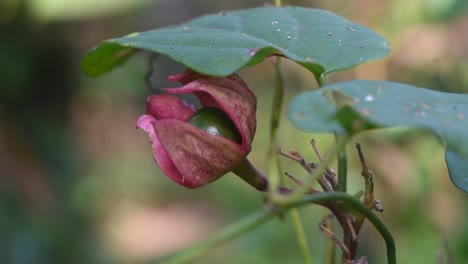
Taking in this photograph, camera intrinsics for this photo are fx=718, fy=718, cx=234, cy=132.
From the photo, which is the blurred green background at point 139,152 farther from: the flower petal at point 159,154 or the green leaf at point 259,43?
the flower petal at point 159,154

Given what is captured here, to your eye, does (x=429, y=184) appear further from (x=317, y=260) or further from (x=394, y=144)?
(x=317, y=260)

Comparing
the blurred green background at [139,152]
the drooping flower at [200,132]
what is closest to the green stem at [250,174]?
the drooping flower at [200,132]

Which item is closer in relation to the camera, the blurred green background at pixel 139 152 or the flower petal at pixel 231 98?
the flower petal at pixel 231 98

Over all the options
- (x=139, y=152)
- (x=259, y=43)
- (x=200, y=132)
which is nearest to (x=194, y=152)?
(x=200, y=132)

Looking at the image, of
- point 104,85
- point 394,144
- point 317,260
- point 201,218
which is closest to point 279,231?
point 317,260

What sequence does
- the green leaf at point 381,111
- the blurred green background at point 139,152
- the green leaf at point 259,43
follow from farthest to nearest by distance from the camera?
→ the blurred green background at point 139,152, the green leaf at point 259,43, the green leaf at point 381,111

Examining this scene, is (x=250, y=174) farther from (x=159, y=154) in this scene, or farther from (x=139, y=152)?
(x=139, y=152)

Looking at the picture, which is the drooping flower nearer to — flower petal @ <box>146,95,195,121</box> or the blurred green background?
flower petal @ <box>146,95,195,121</box>

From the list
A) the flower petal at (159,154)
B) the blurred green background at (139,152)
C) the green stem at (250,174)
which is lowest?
the blurred green background at (139,152)

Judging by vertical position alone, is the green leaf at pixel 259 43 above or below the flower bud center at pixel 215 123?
above
